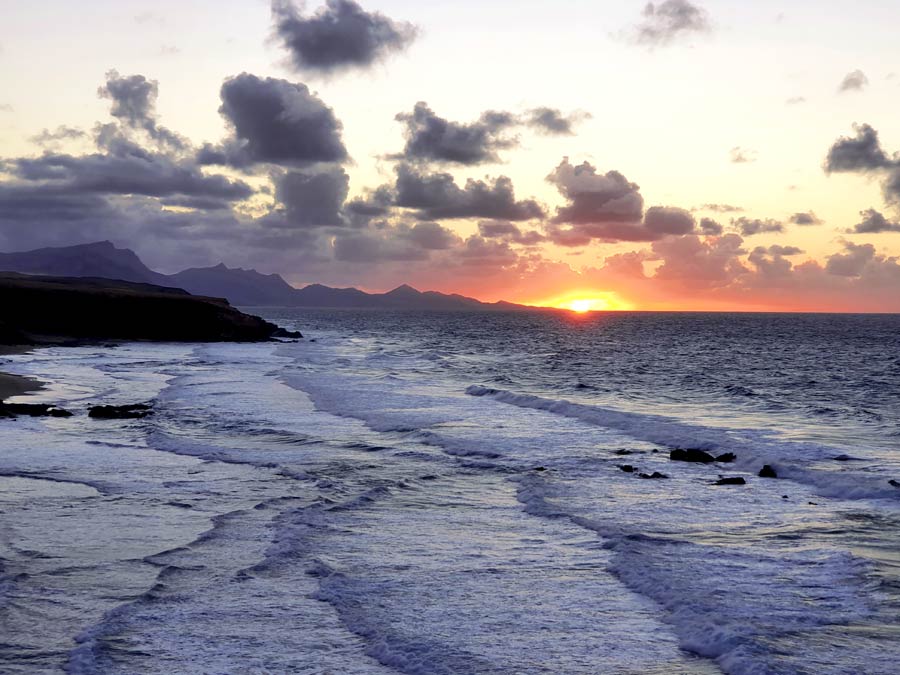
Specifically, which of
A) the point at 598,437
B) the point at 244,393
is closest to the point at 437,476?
the point at 598,437

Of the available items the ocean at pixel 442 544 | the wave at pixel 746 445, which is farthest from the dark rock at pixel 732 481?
the wave at pixel 746 445

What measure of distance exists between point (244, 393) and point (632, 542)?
28.2 metres

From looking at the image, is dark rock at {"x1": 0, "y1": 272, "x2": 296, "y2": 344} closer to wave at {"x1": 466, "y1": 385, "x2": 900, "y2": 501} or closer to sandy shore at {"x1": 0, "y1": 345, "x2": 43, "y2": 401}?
sandy shore at {"x1": 0, "y1": 345, "x2": 43, "y2": 401}

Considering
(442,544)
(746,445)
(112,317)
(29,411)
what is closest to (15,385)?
(29,411)

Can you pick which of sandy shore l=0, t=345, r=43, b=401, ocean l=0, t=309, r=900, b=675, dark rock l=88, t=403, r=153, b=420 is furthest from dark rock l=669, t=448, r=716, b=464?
sandy shore l=0, t=345, r=43, b=401

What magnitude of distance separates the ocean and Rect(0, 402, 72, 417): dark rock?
1158 mm

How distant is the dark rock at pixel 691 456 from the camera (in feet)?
76.2

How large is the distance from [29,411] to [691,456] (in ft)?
77.6

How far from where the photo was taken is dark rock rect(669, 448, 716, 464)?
915 inches

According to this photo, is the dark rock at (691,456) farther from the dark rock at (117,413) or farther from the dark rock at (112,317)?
the dark rock at (112,317)

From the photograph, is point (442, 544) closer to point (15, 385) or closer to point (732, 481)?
point (732, 481)

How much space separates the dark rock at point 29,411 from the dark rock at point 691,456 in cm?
2167

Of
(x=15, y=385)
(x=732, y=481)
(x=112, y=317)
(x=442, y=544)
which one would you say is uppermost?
(x=112, y=317)

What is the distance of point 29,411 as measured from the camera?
28328 mm
